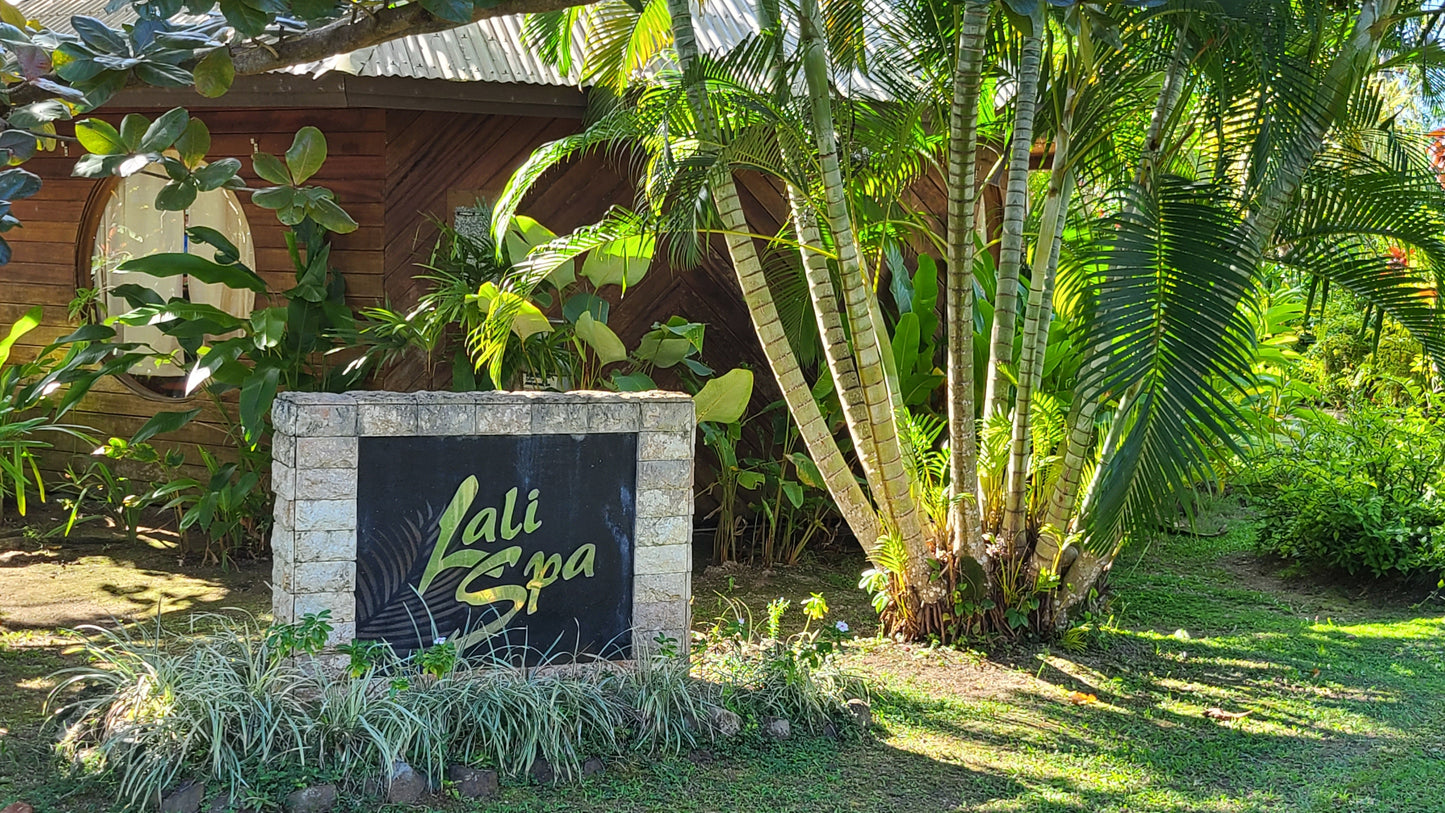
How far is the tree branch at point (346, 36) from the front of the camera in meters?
3.78

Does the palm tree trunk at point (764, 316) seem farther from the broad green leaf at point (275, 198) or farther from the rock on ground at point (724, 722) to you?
the broad green leaf at point (275, 198)

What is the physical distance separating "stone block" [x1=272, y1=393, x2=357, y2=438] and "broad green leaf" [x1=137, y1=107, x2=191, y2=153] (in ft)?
3.42

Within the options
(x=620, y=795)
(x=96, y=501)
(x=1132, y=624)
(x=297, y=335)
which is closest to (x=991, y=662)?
(x=1132, y=624)

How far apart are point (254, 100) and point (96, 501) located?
305 cm

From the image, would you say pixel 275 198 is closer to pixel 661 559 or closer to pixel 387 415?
pixel 387 415

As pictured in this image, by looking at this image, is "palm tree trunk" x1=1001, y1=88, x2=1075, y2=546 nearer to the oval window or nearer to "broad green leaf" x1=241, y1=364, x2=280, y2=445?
"broad green leaf" x1=241, y1=364, x2=280, y2=445

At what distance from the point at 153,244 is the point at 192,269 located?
232 centimetres

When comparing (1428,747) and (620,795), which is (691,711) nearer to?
(620,795)

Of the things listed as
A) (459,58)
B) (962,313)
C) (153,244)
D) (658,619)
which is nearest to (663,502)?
(658,619)

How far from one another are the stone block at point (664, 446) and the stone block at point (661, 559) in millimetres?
356

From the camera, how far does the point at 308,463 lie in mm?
4168

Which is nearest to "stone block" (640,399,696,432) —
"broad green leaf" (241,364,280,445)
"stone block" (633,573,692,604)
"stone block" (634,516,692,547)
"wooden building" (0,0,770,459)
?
"stone block" (634,516,692,547)

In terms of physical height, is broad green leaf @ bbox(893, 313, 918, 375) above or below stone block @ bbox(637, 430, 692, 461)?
above

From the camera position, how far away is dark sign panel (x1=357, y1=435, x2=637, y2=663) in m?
4.32
